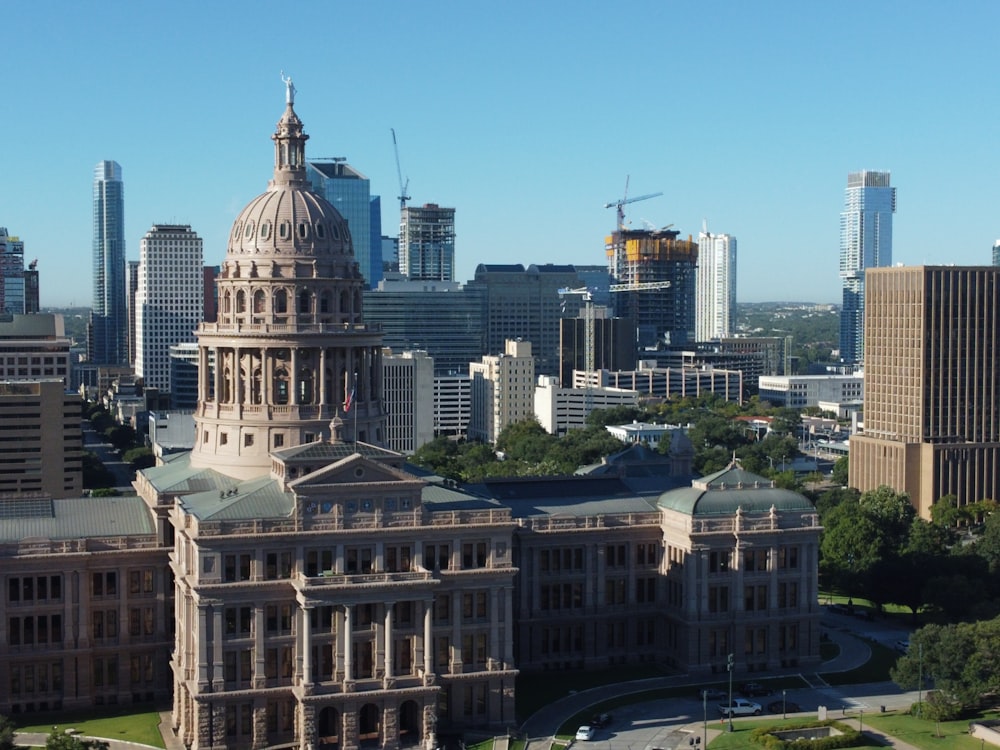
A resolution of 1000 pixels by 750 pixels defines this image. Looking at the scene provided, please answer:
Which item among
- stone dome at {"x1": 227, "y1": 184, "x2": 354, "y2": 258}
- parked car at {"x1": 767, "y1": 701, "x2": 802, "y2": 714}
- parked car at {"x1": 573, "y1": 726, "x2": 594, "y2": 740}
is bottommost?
parked car at {"x1": 573, "y1": 726, "x2": 594, "y2": 740}

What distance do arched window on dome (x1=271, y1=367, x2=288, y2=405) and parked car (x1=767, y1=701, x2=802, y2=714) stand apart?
4653 centimetres

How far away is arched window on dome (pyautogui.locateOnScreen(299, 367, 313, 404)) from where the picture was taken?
128250 mm

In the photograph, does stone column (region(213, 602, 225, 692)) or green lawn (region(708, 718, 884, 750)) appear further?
green lawn (region(708, 718, 884, 750))

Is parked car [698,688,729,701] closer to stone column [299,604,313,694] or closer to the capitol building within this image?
the capitol building

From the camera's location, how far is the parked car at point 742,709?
116688mm

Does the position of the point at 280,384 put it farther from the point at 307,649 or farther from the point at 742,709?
the point at 742,709

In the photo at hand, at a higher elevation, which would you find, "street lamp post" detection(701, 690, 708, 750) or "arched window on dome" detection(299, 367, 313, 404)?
"arched window on dome" detection(299, 367, 313, 404)

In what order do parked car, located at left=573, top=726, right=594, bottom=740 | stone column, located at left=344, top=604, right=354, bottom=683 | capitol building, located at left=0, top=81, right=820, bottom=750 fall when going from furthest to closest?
1. parked car, located at left=573, top=726, right=594, bottom=740
2. capitol building, located at left=0, top=81, right=820, bottom=750
3. stone column, located at left=344, top=604, right=354, bottom=683

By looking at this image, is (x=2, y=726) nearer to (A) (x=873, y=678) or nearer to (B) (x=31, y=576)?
(B) (x=31, y=576)

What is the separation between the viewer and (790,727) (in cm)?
11100

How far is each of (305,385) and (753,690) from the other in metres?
44.6

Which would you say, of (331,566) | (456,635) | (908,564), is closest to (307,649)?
(331,566)

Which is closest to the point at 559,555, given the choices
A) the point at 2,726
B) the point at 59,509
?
the point at 59,509

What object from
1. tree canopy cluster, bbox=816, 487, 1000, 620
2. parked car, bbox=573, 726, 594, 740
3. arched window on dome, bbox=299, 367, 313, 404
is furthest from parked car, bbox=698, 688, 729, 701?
arched window on dome, bbox=299, 367, 313, 404
